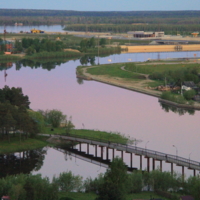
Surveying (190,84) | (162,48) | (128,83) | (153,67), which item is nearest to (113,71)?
(153,67)

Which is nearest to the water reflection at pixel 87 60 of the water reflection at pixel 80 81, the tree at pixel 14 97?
the water reflection at pixel 80 81

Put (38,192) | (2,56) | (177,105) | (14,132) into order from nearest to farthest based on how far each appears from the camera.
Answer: (38,192) → (14,132) → (177,105) → (2,56)

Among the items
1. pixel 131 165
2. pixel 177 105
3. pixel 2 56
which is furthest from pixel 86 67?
pixel 131 165

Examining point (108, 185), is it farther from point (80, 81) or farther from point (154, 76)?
point (80, 81)

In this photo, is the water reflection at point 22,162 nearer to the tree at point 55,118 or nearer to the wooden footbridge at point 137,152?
the wooden footbridge at point 137,152

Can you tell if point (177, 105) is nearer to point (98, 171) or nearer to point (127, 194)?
point (98, 171)

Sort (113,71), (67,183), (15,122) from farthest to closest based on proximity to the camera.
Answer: (113,71) < (15,122) < (67,183)
